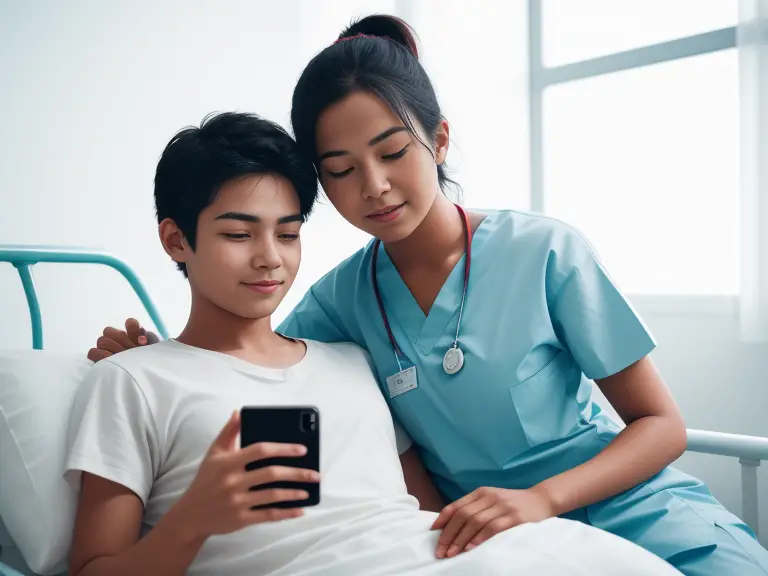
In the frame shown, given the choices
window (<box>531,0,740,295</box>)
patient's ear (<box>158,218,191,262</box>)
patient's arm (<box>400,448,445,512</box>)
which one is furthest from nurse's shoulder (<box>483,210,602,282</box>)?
window (<box>531,0,740,295</box>)

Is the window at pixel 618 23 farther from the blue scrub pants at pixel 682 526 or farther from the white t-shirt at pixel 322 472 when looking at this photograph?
the white t-shirt at pixel 322 472

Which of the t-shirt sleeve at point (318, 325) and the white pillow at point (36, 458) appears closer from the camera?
the white pillow at point (36, 458)

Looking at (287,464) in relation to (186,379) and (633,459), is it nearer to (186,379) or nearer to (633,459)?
(186,379)

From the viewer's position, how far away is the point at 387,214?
1.17 meters

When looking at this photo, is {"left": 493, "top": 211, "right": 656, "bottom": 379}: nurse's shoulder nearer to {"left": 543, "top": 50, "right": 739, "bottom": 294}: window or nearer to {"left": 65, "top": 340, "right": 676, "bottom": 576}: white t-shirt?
{"left": 65, "top": 340, "right": 676, "bottom": 576}: white t-shirt

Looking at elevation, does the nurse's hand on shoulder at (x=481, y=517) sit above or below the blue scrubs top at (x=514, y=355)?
below

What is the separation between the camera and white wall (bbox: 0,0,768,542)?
5.86 feet

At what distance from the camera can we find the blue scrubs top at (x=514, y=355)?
3.85ft

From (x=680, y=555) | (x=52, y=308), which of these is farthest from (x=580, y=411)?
(x=52, y=308)

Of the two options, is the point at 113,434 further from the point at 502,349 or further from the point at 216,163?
the point at 502,349

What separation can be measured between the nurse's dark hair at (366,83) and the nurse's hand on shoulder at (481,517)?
0.55 meters

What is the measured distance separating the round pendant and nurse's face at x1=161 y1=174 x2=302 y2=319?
27 centimetres

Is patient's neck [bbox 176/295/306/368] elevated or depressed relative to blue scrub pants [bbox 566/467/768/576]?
elevated

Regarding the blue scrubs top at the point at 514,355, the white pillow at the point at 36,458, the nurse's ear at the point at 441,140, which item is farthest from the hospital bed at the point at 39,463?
the nurse's ear at the point at 441,140
